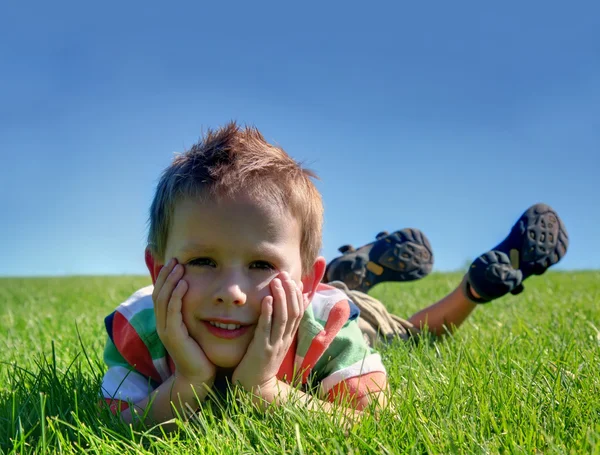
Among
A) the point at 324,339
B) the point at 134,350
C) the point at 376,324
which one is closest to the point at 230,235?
the point at 324,339

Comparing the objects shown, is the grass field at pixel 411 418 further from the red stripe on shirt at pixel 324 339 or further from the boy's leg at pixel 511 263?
the boy's leg at pixel 511 263

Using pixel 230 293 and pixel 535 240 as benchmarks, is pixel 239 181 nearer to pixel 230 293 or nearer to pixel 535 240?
pixel 230 293

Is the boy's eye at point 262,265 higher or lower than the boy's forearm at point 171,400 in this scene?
higher

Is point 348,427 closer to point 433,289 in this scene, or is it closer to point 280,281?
point 280,281

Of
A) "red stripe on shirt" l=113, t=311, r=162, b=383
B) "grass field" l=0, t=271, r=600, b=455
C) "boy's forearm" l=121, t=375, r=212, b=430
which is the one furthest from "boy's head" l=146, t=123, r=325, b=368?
"red stripe on shirt" l=113, t=311, r=162, b=383

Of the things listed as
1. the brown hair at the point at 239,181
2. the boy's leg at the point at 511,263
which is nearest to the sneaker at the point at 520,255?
the boy's leg at the point at 511,263

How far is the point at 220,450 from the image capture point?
1693 millimetres

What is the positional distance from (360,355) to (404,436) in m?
0.82

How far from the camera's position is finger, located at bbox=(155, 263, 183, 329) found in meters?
2.11

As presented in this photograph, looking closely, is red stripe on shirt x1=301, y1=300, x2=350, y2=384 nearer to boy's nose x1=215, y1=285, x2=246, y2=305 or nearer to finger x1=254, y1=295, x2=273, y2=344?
finger x1=254, y1=295, x2=273, y2=344

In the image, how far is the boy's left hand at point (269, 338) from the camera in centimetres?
211

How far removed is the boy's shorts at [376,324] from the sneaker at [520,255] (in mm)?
505

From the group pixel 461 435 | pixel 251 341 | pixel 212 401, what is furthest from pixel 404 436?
pixel 212 401

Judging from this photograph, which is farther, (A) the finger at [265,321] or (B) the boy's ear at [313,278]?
(B) the boy's ear at [313,278]
